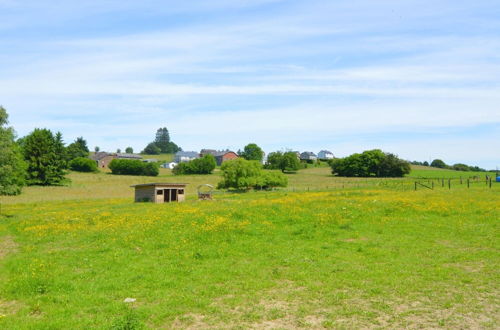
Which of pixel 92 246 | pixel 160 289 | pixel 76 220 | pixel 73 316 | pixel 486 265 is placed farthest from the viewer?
pixel 76 220

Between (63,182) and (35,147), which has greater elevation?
(35,147)

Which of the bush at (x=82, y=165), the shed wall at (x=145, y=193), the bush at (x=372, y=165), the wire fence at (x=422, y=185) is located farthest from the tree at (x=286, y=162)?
the shed wall at (x=145, y=193)

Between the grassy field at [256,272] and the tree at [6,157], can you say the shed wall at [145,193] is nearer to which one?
the tree at [6,157]

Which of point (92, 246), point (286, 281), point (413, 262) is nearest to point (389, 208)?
point (413, 262)

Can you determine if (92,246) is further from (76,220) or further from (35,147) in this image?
(35,147)

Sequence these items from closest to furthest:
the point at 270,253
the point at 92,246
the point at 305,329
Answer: the point at 305,329 < the point at 270,253 < the point at 92,246

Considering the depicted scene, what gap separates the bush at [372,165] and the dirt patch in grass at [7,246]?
4640 inches

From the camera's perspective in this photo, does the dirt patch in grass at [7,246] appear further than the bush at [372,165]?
No

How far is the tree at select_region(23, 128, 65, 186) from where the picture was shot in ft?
329

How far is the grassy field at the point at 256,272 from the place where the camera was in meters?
12.3

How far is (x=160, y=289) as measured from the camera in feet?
49.5

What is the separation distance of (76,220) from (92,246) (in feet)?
39.8

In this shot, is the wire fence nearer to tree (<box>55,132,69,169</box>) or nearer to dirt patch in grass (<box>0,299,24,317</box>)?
tree (<box>55,132,69,169</box>)

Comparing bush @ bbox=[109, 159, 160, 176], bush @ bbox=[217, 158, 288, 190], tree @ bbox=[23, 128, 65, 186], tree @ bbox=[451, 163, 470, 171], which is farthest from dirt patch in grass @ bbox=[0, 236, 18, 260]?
tree @ bbox=[451, 163, 470, 171]
